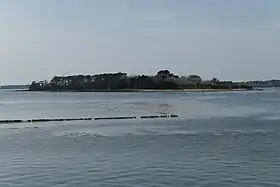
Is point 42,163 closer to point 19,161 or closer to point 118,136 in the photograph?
point 19,161

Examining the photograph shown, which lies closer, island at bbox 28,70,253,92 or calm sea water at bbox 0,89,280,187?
calm sea water at bbox 0,89,280,187

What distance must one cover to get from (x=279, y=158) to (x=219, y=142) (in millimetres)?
5169

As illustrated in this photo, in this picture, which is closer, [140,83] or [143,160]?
[143,160]

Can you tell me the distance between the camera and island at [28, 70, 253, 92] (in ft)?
575

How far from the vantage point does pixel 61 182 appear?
1353 centimetres

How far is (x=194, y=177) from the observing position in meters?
14.0

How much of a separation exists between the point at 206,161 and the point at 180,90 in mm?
162215

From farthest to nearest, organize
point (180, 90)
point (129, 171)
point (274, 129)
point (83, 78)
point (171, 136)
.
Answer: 1. point (83, 78)
2. point (180, 90)
3. point (274, 129)
4. point (171, 136)
5. point (129, 171)

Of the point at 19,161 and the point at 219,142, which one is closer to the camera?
the point at 19,161

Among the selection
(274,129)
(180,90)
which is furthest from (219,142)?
(180,90)

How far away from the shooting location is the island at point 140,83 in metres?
175

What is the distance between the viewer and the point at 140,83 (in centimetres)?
17400

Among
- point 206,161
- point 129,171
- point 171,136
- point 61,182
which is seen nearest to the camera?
point 61,182

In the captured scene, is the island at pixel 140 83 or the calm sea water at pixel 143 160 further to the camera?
the island at pixel 140 83
